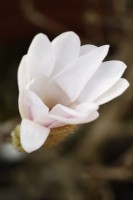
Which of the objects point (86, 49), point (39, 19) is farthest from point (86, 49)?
point (39, 19)

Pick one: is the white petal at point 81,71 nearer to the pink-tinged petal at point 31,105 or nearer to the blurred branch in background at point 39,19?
the pink-tinged petal at point 31,105

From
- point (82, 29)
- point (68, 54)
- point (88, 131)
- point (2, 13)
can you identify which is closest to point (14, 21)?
point (2, 13)

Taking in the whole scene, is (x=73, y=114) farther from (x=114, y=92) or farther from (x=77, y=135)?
(x=77, y=135)

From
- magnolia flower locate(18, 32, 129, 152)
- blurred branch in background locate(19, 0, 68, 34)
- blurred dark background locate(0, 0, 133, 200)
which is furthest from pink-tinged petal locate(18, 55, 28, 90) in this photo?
blurred branch in background locate(19, 0, 68, 34)

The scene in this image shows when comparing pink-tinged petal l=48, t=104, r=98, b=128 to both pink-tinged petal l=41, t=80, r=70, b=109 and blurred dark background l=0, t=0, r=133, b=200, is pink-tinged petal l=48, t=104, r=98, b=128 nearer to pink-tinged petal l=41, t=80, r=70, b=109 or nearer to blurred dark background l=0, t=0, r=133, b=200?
pink-tinged petal l=41, t=80, r=70, b=109

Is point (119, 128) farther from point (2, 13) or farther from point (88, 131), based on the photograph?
point (2, 13)
